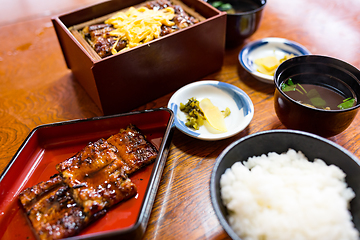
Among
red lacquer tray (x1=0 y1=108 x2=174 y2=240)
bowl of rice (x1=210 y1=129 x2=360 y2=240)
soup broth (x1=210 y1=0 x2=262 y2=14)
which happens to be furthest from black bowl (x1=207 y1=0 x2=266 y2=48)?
bowl of rice (x1=210 y1=129 x2=360 y2=240)

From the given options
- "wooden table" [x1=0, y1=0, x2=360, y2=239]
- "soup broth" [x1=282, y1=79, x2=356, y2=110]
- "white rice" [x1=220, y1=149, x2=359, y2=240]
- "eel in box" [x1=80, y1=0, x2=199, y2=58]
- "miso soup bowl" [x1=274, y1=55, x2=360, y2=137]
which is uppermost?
"eel in box" [x1=80, y1=0, x2=199, y2=58]

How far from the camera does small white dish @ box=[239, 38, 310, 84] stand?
1872mm

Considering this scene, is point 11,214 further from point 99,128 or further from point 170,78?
point 170,78

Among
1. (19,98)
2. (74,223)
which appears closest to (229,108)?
(74,223)

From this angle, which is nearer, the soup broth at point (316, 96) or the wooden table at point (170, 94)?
the wooden table at point (170, 94)

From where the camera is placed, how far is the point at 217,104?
1.63 meters

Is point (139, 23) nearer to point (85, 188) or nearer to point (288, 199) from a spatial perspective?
point (85, 188)

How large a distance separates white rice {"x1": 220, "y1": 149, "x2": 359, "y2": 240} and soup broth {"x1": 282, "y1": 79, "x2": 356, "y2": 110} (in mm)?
379

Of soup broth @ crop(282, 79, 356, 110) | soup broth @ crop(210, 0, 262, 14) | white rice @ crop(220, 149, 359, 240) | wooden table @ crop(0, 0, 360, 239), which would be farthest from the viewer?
soup broth @ crop(210, 0, 262, 14)

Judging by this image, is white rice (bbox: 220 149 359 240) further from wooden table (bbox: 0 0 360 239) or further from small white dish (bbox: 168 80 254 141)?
small white dish (bbox: 168 80 254 141)

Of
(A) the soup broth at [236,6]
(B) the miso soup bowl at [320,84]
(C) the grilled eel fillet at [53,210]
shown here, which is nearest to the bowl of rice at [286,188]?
(B) the miso soup bowl at [320,84]

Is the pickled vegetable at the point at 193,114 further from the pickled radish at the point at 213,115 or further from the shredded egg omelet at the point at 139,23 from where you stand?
the shredded egg omelet at the point at 139,23

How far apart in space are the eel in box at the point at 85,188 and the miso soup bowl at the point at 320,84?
0.67 metres

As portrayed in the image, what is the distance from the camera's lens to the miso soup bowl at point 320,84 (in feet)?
4.00
